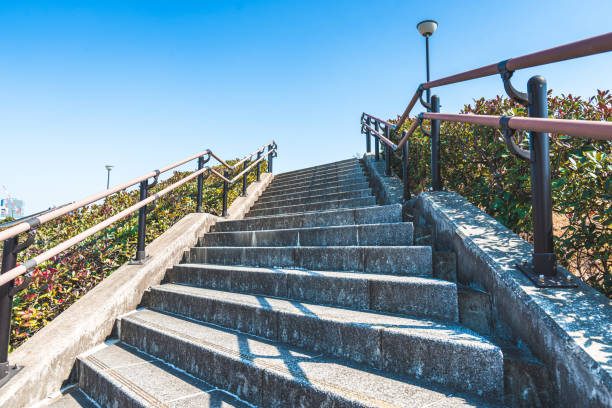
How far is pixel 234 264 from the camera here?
3.71 metres

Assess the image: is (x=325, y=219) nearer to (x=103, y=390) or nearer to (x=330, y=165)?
(x=103, y=390)

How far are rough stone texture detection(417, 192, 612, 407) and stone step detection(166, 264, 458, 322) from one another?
25 cm

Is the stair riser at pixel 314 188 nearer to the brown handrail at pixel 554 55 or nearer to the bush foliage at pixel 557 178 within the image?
the bush foliage at pixel 557 178

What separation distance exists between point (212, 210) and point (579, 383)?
5.43m

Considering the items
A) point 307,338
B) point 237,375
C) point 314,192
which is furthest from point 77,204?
point 314,192

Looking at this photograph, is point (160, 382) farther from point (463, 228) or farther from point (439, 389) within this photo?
point (463, 228)

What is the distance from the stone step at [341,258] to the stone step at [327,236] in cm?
33

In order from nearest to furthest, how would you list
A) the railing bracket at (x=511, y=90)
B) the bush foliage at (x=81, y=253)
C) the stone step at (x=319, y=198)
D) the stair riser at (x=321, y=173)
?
the railing bracket at (x=511, y=90)
the bush foliage at (x=81, y=253)
the stone step at (x=319, y=198)
the stair riser at (x=321, y=173)

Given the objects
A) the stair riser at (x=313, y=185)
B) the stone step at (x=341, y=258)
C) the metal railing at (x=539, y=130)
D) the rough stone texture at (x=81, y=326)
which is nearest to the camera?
the metal railing at (x=539, y=130)

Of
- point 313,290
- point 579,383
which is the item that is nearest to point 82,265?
point 313,290

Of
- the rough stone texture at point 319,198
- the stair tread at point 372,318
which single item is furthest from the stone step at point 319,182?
the stair tread at point 372,318

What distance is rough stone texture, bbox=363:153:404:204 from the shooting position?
4207mm

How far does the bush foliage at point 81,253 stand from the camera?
9.86ft

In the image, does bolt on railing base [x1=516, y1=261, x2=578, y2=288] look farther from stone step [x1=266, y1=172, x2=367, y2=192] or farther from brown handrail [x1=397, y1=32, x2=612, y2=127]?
stone step [x1=266, y1=172, x2=367, y2=192]
